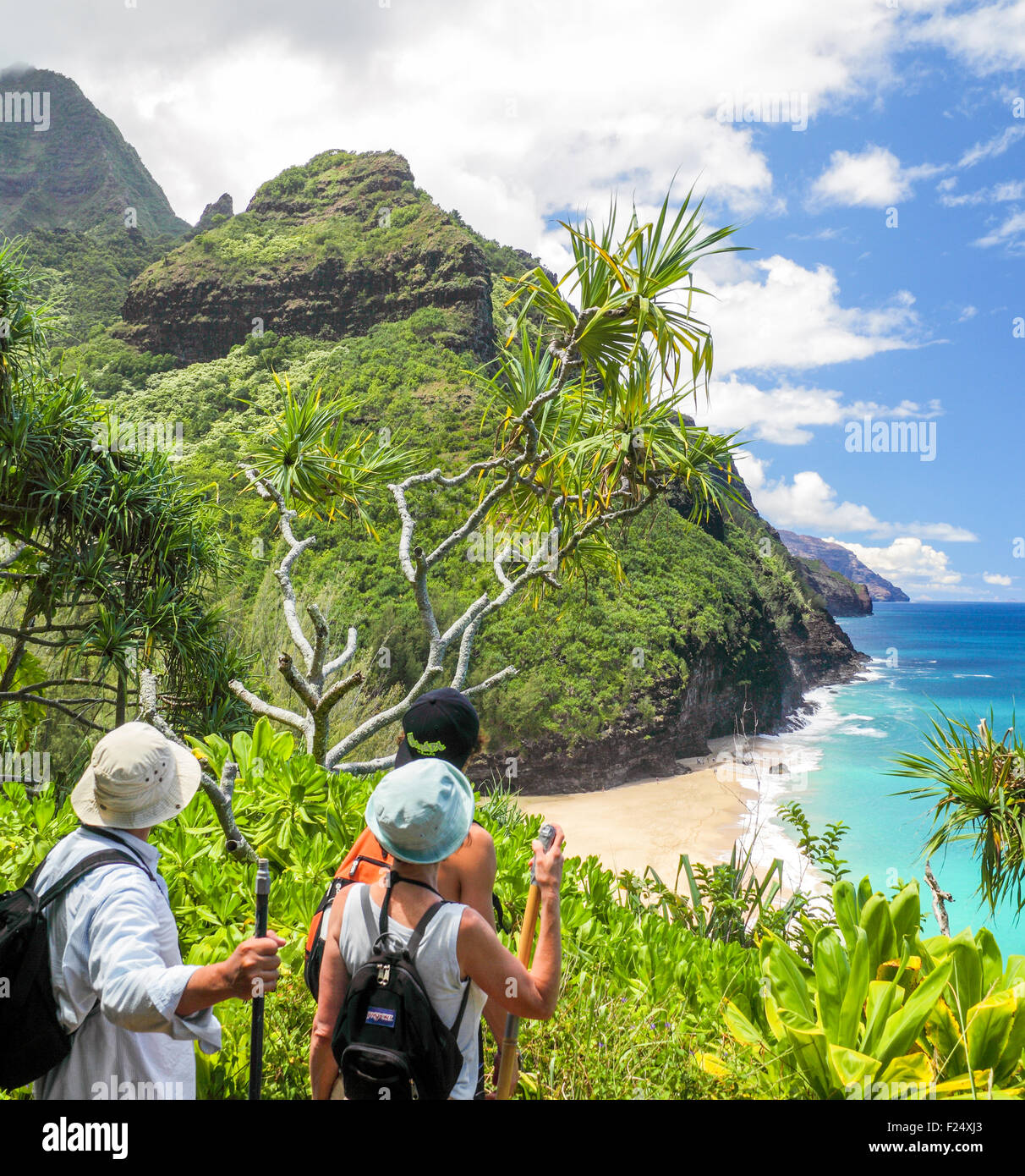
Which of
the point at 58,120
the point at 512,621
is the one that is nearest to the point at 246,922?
the point at 512,621

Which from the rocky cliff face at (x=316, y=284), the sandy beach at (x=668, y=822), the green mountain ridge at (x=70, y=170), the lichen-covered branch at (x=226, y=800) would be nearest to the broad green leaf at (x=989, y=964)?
the lichen-covered branch at (x=226, y=800)

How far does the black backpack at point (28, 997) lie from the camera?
1.31 m

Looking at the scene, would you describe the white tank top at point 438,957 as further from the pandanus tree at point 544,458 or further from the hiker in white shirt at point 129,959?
the pandanus tree at point 544,458

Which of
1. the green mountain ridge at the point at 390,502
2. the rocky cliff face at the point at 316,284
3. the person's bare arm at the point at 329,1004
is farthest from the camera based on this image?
the rocky cliff face at the point at 316,284

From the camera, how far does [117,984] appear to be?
4.10 feet

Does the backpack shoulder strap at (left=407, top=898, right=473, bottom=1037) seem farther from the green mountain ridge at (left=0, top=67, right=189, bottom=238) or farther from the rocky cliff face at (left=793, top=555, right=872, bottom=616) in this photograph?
the rocky cliff face at (left=793, top=555, right=872, bottom=616)

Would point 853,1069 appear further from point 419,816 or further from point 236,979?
point 236,979

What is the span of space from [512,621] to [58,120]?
78.3 m

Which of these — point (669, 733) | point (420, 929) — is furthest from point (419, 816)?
point (669, 733)

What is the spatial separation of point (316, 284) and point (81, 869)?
4154 cm

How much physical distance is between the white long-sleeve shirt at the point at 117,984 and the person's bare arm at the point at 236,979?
24 mm

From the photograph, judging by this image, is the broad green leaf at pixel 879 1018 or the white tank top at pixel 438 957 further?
the broad green leaf at pixel 879 1018

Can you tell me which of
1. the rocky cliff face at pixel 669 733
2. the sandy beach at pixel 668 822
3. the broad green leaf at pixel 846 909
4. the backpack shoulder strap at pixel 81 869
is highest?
the backpack shoulder strap at pixel 81 869
